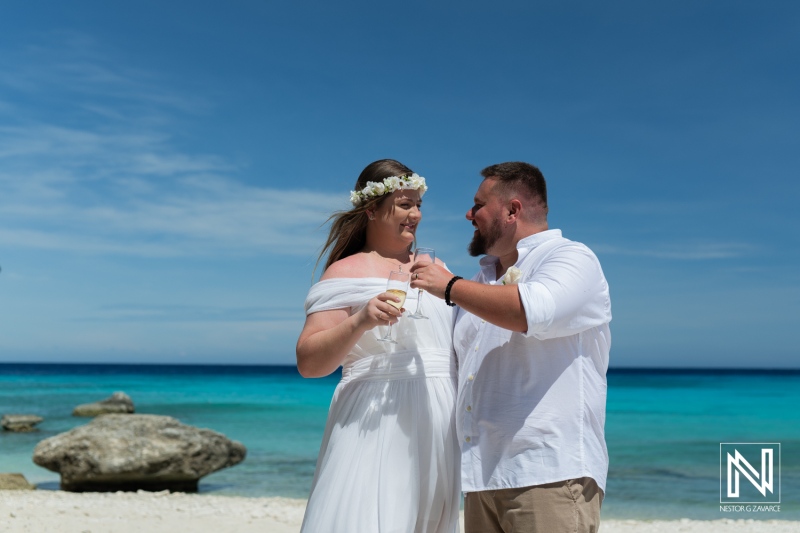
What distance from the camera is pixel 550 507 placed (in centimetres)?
323

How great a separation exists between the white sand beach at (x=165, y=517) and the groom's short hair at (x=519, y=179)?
22.7ft

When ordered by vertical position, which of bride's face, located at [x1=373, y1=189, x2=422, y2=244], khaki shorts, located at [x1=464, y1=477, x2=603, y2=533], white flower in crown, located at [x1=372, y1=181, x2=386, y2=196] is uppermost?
white flower in crown, located at [x1=372, y1=181, x2=386, y2=196]

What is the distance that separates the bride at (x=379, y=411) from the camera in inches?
151

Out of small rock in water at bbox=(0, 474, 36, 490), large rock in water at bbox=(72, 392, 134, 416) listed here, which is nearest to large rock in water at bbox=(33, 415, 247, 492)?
small rock in water at bbox=(0, 474, 36, 490)

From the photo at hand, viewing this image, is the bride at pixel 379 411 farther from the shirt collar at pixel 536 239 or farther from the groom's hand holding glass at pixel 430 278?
the shirt collar at pixel 536 239

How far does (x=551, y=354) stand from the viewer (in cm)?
335

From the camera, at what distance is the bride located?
385 centimetres

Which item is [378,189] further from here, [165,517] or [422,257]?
[165,517]

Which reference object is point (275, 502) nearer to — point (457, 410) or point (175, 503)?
point (175, 503)

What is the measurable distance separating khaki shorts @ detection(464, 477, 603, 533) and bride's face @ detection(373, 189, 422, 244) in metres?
1.55

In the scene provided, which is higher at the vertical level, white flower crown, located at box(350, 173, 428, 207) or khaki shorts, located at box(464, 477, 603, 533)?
white flower crown, located at box(350, 173, 428, 207)

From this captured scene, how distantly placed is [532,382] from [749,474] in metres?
15.3

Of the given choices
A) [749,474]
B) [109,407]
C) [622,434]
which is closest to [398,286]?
[749,474]

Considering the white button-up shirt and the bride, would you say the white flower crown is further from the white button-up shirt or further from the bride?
the white button-up shirt
